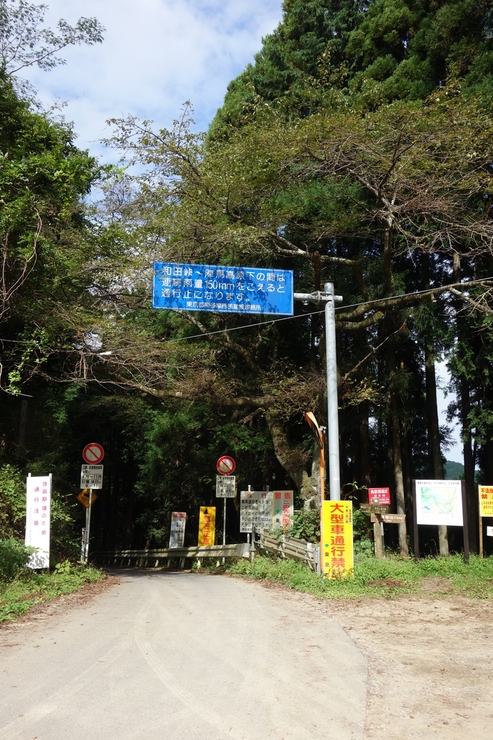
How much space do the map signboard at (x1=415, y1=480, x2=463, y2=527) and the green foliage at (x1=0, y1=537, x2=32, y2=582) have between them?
7559 millimetres

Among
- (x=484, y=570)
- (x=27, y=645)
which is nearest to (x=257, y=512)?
(x=484, y=570)

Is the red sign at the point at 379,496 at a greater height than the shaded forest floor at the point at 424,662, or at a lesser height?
greater

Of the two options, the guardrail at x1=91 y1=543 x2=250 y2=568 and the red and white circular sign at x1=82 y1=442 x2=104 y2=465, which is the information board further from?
the red and white circular sign at x1=82 y1=442 x2=104 y2=465

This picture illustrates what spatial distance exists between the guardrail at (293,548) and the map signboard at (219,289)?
16.4 feet

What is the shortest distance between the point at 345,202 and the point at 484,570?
31.5ft

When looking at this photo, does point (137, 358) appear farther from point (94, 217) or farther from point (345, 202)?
point (345, 202)

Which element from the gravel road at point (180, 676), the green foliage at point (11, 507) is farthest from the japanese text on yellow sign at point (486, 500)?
the green foliage at point (11, 507)

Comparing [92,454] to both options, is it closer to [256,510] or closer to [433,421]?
[256,510]

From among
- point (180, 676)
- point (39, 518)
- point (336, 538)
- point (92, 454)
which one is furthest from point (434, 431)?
point (180, 676)

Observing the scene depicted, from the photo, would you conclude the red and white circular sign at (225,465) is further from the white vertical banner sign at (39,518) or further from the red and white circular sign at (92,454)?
the white vertical banner sign at (39,518)

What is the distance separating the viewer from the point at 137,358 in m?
14.2

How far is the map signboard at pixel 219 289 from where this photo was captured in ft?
35.5

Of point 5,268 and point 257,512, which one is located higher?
point 5,268

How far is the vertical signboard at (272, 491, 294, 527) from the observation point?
54.0 ft
